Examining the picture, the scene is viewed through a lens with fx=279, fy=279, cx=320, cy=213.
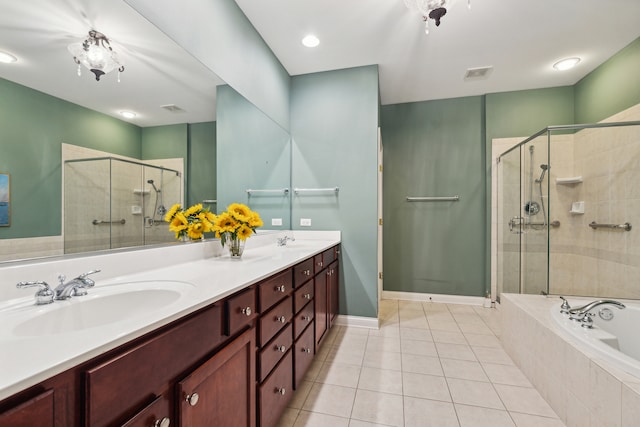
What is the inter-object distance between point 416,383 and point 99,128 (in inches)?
85.9

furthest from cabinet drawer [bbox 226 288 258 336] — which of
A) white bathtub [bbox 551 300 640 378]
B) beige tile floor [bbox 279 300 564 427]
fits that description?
white bathtub [bbox 551 300 640 378]

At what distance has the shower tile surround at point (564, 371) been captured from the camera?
113cm

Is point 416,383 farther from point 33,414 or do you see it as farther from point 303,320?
point 33,414

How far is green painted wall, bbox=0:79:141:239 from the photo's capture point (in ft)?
2.73

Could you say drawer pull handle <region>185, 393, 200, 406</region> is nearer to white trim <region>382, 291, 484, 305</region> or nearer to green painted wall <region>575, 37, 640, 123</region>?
white trim <region>382, 291, 484, 305</region>

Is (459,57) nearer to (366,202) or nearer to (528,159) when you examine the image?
(528,159)

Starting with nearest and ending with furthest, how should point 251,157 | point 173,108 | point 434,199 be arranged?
point 173,108, point 251,157, point 434,199

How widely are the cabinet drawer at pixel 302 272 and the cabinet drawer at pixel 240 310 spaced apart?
0.47 metres

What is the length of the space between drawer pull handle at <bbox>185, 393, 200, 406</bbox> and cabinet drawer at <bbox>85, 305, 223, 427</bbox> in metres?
0.07

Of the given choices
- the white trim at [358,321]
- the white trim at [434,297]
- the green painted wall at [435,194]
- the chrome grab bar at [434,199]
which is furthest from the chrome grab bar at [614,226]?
the white trim at [358,321]

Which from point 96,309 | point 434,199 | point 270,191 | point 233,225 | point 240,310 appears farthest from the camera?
point 434,199

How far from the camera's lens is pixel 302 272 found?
1.69 meters

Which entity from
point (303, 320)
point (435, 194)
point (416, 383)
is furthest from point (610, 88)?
point (303, 320)

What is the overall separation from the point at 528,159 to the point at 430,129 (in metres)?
1.13
